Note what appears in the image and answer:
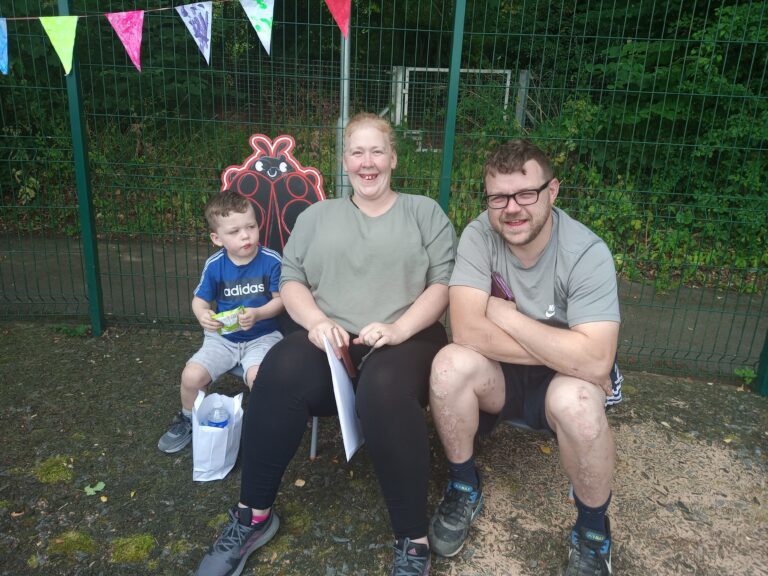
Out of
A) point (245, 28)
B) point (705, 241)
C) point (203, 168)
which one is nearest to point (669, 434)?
point (705, 241)

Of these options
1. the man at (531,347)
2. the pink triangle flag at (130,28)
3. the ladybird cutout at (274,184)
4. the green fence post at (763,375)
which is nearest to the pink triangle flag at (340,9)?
the ladybird cutout at (274,184)

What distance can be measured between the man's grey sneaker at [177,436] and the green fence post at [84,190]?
140 centimetres

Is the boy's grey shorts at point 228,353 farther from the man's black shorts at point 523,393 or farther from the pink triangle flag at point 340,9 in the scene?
the pink triangle flag at point 340,9

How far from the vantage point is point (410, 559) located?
1916mm

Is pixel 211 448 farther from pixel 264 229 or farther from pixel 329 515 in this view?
pixel 264 229

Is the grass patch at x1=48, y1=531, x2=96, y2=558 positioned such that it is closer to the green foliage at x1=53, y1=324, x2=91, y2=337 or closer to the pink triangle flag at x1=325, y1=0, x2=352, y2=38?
the green foliage at x1=53, y1=324, x2=91, y2=337

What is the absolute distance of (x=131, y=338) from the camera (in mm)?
3785

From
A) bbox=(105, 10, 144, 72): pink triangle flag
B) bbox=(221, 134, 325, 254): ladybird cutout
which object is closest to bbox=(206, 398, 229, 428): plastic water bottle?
bbox=(221, 134, 325, 254): ladybird cutout

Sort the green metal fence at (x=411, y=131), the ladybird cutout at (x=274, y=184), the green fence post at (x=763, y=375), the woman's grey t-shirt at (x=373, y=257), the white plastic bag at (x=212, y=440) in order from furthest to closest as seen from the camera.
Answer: the green metal fence at (x=411, y=131), the green fence post at (x=763, y=375), the ladybird cutout at (x=274, y=184), the white plastic bag at (x=212, y=440), the woman's grey t-shirt at (x=373, y=257)

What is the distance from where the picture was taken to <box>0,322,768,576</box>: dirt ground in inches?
82.2

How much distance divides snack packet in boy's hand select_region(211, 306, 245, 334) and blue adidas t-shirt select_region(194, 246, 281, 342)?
0.41 ft

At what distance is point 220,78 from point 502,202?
2.38 m

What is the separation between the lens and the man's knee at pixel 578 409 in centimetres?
187

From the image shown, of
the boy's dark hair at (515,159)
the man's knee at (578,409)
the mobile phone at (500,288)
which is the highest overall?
the boy's dark hair at (515,159)
